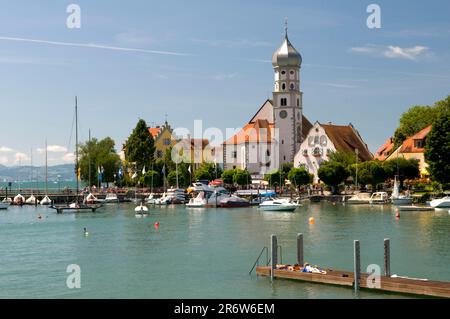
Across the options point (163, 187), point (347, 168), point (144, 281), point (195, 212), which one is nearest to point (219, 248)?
point (144, 281)

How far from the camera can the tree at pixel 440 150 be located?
3878 inches

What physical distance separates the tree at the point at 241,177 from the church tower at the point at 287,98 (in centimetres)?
1275

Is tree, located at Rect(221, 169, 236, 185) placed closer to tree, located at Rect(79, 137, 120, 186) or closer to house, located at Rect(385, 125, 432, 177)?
tree, located at Rect(79, 137, 120, 186)

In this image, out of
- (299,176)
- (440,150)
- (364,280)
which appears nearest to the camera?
(364,280)

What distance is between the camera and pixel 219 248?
2269 inches

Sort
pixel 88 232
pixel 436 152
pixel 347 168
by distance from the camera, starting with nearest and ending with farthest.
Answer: pixel 88 232, pixel 436 152, pixel 347 168

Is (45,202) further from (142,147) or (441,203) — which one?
(441,203)

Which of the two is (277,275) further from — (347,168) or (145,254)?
(347,168)

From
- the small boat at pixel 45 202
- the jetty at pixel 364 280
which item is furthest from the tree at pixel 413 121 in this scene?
the jetty at pixel 364 280

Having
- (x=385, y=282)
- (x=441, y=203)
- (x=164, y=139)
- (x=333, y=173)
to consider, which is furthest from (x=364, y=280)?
(x=164, y=139)

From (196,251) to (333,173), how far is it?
75.1 metres

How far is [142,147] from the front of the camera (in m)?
156

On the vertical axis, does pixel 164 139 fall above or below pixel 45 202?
above
